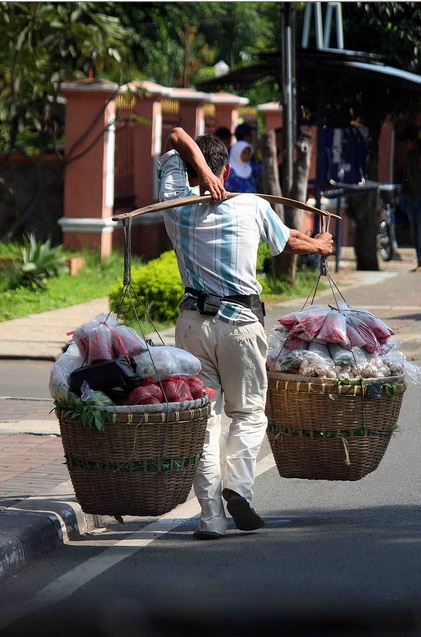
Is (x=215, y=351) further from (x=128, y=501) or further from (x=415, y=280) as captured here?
(x=415, y=280)

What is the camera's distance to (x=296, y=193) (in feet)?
54.1

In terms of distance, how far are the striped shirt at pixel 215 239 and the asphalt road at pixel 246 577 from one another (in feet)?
3.62

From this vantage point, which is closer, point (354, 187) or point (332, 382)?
point (332, 382)

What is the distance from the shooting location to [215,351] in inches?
231

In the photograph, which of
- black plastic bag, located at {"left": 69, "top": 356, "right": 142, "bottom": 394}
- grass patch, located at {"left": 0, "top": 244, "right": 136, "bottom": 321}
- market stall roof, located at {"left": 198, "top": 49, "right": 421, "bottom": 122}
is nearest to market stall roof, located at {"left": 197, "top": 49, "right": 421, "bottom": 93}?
market stall roof, located at {"left": 198, "top": 49, "right": 421, "bottom": 122}

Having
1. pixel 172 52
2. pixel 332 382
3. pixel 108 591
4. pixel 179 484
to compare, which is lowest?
pixel 108 591

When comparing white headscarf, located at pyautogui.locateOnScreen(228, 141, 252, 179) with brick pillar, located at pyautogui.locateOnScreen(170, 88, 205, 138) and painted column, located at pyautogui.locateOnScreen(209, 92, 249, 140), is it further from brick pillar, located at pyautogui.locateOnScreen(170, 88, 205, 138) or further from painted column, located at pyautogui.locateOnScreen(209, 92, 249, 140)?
painted column, located at pyautogui.locateOnScreen(209, 92, 249, 140)

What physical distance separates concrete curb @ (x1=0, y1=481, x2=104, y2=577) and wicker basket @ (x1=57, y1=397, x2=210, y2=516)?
36cm

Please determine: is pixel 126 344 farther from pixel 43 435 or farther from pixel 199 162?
pixel 43 435

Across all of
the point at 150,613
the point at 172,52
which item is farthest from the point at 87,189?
the point at 172,52

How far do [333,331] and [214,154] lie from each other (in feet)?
3.33

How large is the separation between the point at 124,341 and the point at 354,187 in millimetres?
12931

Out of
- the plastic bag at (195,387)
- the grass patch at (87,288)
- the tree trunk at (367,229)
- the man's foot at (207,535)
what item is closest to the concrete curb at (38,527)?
the man's foot at (207,535)

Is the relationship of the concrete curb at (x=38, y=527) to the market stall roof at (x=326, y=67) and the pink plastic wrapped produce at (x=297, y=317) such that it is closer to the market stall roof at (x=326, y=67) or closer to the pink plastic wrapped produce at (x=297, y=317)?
the pink plastic wrapped produce at (x=297, y=317)
